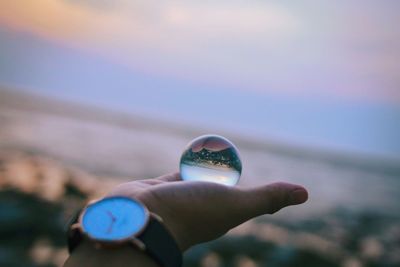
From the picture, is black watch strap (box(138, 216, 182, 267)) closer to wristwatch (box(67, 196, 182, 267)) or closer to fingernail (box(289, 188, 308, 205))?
wristwatch (box(67, 196, 182, 267))

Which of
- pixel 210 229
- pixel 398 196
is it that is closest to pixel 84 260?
pixel 210 229

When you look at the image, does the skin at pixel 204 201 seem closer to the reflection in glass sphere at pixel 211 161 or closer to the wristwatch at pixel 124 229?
the wristwatch at pixel 124 229

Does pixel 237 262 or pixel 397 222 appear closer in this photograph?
pixel 237 262

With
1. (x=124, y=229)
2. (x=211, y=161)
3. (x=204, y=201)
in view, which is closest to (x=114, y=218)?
(x=124, y=229)

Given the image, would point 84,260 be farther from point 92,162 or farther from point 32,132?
point 32,132

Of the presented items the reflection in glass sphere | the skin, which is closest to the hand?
the skin

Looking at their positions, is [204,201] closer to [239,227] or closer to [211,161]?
[211,161]
